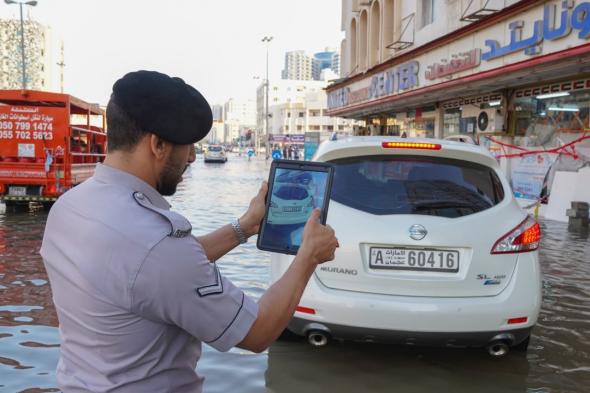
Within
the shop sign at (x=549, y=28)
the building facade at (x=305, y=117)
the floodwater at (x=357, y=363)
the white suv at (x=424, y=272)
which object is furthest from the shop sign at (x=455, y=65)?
the building facade at (x=305, y=117)

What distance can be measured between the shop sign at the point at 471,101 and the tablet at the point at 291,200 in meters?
15.2

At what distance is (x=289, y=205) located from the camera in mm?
1979

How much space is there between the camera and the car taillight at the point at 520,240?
3922 mm

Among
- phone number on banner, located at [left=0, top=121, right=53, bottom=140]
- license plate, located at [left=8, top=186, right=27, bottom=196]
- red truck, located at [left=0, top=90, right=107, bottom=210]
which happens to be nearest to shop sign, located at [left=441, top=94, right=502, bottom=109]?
red truck, located at [left=0, top=90, right=107, bottom=210]

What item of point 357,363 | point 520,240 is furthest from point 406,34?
point 357,363

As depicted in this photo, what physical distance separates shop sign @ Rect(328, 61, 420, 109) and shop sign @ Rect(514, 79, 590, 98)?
3.76 m

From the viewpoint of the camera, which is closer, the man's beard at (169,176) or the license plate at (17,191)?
the man's beard at (169,176)

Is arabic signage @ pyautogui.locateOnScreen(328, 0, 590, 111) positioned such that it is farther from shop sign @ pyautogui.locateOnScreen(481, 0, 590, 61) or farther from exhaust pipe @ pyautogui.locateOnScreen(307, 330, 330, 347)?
exhaust pipe @ pyautogui.locateOnScreen(307, 330, 330, 347)

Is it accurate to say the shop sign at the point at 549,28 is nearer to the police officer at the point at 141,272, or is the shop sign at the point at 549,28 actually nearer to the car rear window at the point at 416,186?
the car rear window at the point at 416,186

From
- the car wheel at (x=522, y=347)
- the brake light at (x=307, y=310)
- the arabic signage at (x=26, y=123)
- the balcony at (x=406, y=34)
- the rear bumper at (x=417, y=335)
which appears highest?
the balcony at (x=406, y=34)

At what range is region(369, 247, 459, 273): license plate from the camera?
3.86 metres

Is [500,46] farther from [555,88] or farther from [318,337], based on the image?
[318,337]

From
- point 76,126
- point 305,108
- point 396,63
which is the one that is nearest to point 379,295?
point 76,126

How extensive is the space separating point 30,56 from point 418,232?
133 meters
